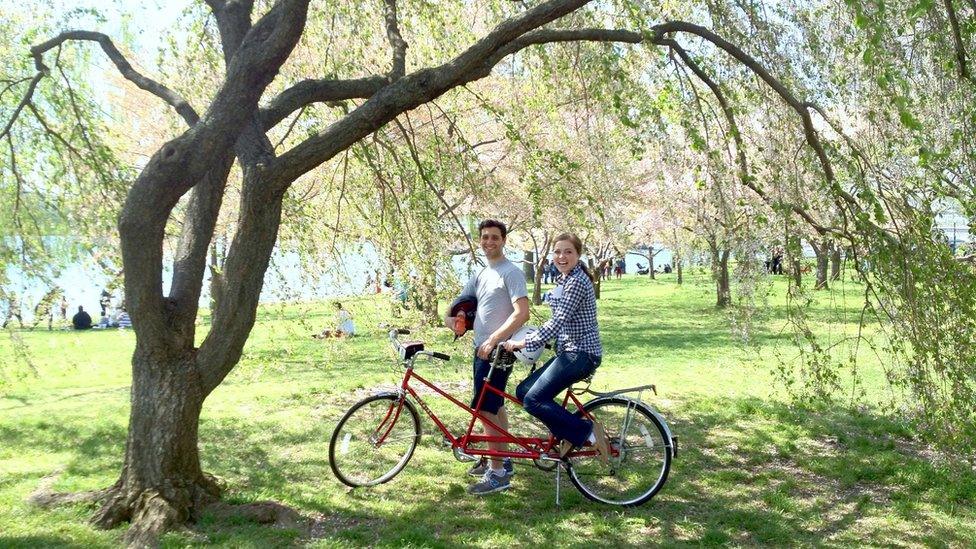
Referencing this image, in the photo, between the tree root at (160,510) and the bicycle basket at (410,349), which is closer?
the tree root at (160,510)

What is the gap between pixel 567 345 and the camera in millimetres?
5105

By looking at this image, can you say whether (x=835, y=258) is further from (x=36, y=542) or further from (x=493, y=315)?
(x=36, y=542)

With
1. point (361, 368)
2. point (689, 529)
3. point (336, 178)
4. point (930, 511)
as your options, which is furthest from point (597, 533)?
point (361, 368)

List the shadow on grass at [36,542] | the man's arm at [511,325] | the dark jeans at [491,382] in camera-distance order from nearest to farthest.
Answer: the shadow on grass at [36,542], the man's arm at [511,325], the dark jeans at [491,382]

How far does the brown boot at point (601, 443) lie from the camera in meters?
5.22

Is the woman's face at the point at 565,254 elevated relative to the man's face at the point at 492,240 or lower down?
lower down

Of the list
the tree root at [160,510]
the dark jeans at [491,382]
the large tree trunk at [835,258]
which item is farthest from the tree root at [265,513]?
the large tree trunk at [835,258]

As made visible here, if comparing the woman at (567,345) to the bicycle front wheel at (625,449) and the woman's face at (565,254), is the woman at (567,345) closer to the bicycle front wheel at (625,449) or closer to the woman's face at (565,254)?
the woman's face at (565,254)

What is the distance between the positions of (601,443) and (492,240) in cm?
148

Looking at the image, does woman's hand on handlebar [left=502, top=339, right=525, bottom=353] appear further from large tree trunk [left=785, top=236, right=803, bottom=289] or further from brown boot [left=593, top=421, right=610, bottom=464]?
large tree trunk [left=785, top=236, right=803, bottom=289]

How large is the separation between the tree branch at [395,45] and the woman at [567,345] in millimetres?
1704

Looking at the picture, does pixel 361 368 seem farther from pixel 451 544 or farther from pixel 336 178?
pixel 451 544

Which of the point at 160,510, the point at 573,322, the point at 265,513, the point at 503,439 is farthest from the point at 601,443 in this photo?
the point at 160,510

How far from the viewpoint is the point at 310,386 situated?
416 inches
